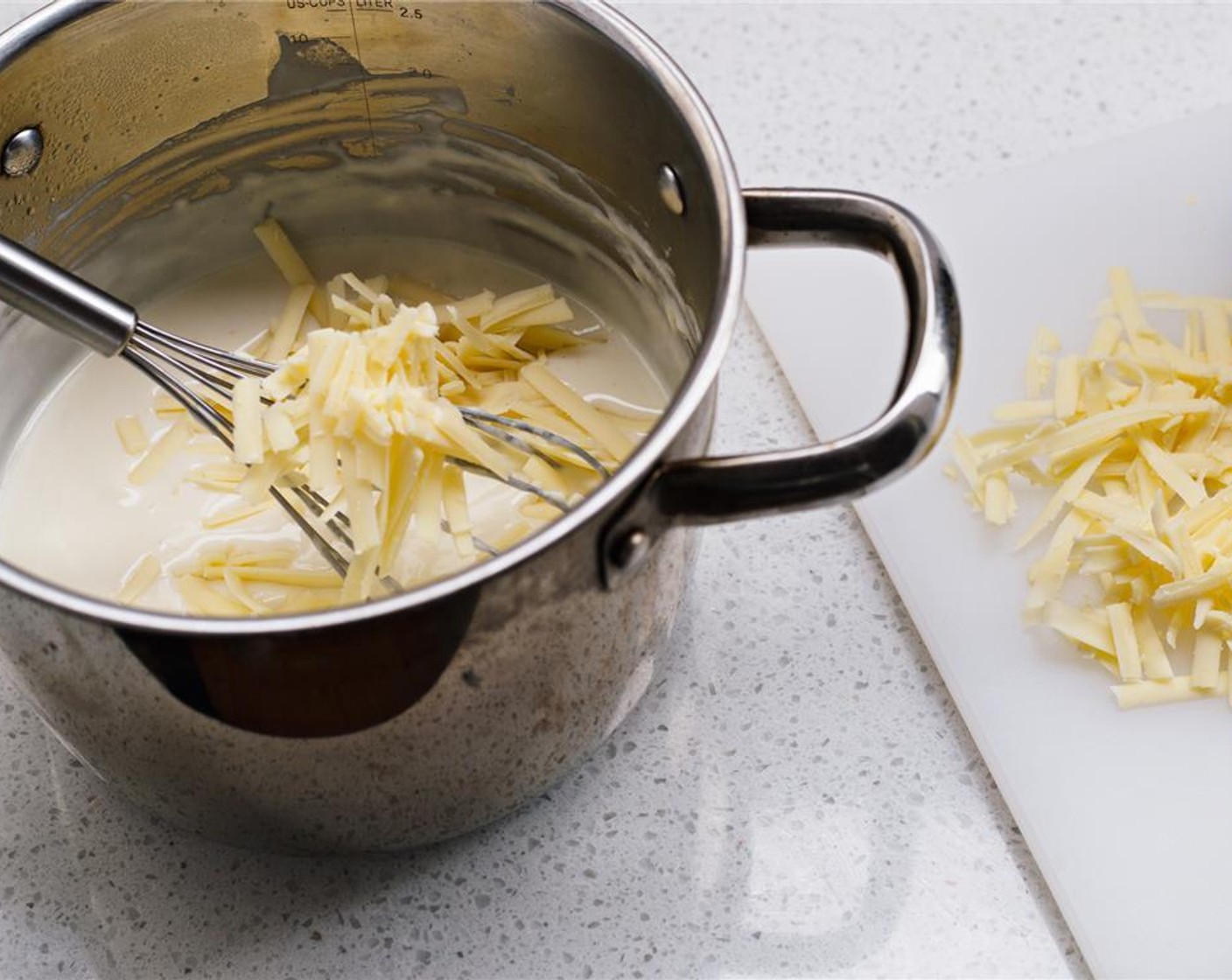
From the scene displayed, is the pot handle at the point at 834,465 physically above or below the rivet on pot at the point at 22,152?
below

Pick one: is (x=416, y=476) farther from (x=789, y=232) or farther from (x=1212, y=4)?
(x=1212, y=4)

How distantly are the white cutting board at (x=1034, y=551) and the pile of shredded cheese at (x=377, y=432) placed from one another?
159mm

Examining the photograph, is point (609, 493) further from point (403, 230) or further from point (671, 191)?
point (403, 230)

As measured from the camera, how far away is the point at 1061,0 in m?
1.15

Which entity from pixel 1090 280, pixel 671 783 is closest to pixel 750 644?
pixel 671 783

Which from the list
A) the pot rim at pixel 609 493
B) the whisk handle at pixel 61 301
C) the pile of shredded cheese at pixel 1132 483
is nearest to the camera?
the pot rim at pixel 609 493

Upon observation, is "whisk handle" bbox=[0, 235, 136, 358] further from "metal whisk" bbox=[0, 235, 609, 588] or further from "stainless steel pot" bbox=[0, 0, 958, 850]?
"stainless steel pot" bbox=[0, 0, 958, 850]

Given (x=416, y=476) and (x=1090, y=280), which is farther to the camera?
(x=1090, y=280)

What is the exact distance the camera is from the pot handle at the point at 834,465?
60 cm

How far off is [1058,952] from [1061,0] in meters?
0.72

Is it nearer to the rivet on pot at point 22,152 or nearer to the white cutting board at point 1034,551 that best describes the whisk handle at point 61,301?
the rivet on pot at point 22,152

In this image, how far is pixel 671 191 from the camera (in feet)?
2.51

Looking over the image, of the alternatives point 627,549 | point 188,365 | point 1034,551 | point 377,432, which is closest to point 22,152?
point 188,365

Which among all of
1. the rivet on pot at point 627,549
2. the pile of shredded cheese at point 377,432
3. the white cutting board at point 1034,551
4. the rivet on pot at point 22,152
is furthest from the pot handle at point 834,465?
the rivet on pot at point 22,152
